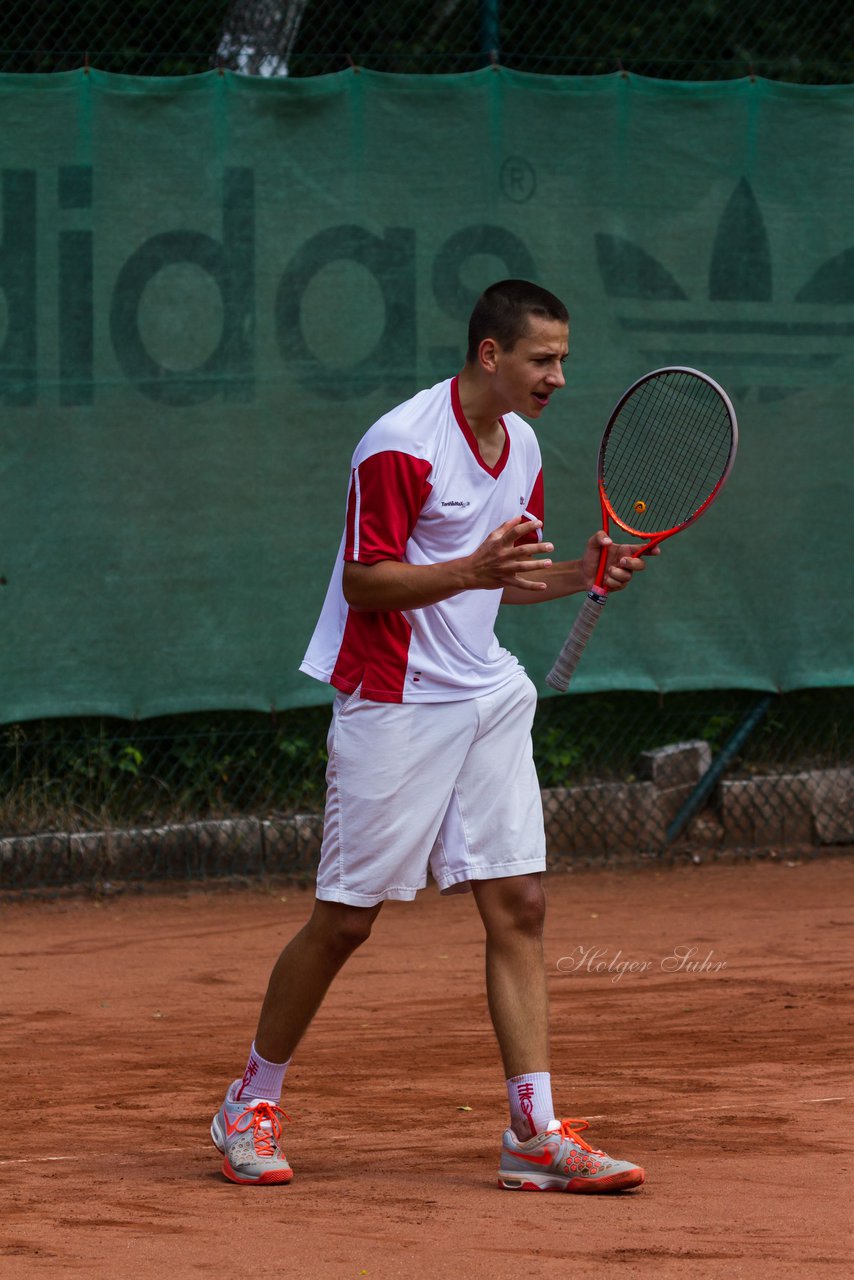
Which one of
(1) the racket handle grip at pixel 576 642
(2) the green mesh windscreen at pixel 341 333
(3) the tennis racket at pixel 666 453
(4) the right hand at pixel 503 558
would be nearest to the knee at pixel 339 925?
(1) the racket handle grip at pixel 576 642

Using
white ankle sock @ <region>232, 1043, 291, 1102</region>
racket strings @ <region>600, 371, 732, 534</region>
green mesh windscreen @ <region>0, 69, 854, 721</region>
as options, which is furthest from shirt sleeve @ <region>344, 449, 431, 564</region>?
green mesh windscreen @ <region>0, 69, 854, 721</region>

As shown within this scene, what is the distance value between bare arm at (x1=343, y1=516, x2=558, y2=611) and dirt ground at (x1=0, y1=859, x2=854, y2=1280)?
1.17 meters

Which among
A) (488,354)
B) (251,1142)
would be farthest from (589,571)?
(251,1142)

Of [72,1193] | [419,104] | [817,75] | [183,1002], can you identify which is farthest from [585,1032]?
[817,75]

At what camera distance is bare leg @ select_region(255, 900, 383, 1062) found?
12.4ft

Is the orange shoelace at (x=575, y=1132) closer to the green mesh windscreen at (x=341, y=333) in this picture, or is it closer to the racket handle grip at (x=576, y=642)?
the racket handle grip at (x=576, y=642)

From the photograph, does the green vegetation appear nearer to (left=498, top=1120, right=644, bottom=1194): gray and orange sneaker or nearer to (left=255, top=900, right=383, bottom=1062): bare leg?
(left=255, top=900, right=383, bottom=1062): bare leg

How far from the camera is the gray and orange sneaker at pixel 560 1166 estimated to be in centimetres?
358

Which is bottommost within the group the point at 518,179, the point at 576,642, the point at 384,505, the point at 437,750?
the point at 437,750

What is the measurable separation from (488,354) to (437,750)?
83cm

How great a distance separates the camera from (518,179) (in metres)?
7.04

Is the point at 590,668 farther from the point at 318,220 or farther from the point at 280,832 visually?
the point at 318,220

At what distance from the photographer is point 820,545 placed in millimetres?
7355

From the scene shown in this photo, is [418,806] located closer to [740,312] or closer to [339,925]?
[339,925]
